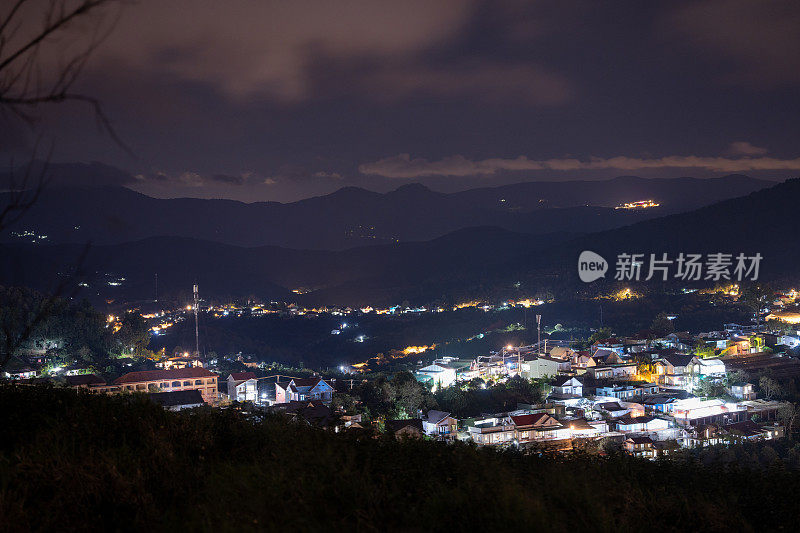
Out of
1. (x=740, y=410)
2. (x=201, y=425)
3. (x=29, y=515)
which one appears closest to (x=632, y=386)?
(x=740, y=410)

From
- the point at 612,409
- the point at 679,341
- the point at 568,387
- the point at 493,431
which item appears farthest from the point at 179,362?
the point at 679,341

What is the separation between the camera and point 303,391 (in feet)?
58.5

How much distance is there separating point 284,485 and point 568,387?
17245mm

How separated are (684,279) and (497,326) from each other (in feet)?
47.0

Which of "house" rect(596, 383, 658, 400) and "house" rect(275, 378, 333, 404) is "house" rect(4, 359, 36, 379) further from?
"house" rect(596, 383, 658, 400)

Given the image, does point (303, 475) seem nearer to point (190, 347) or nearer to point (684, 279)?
point (190, 347)

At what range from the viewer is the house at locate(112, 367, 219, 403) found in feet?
56.7

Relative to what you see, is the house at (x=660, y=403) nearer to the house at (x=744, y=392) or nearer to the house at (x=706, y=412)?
the house at (x=706, y=412)

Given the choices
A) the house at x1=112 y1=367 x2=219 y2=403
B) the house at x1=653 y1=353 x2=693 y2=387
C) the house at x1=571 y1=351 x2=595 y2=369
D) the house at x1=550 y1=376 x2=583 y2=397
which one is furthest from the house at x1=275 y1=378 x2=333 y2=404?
the house at x1=653 y1=353 x2=693 y2=387

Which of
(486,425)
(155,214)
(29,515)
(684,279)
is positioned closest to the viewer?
(29,515)

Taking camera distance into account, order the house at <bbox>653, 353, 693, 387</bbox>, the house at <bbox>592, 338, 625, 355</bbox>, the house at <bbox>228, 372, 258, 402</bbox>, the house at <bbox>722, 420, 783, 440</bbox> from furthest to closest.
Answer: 1. the house at <bbox>592, 338, 625, 355</bbox>
2. the house at <bbox>653, 353, 693, 387</bbox>
3. the house at <bbox>228, 372, 258, 402</bbox>
4. the house at <bbox>722, 420, 783, 440</bbox>

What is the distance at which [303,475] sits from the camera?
9.87ft

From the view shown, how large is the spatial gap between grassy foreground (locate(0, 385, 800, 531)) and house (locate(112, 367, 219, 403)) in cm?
1334

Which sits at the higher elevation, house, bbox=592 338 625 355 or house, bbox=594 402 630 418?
house, bbox=592 338 625 355
